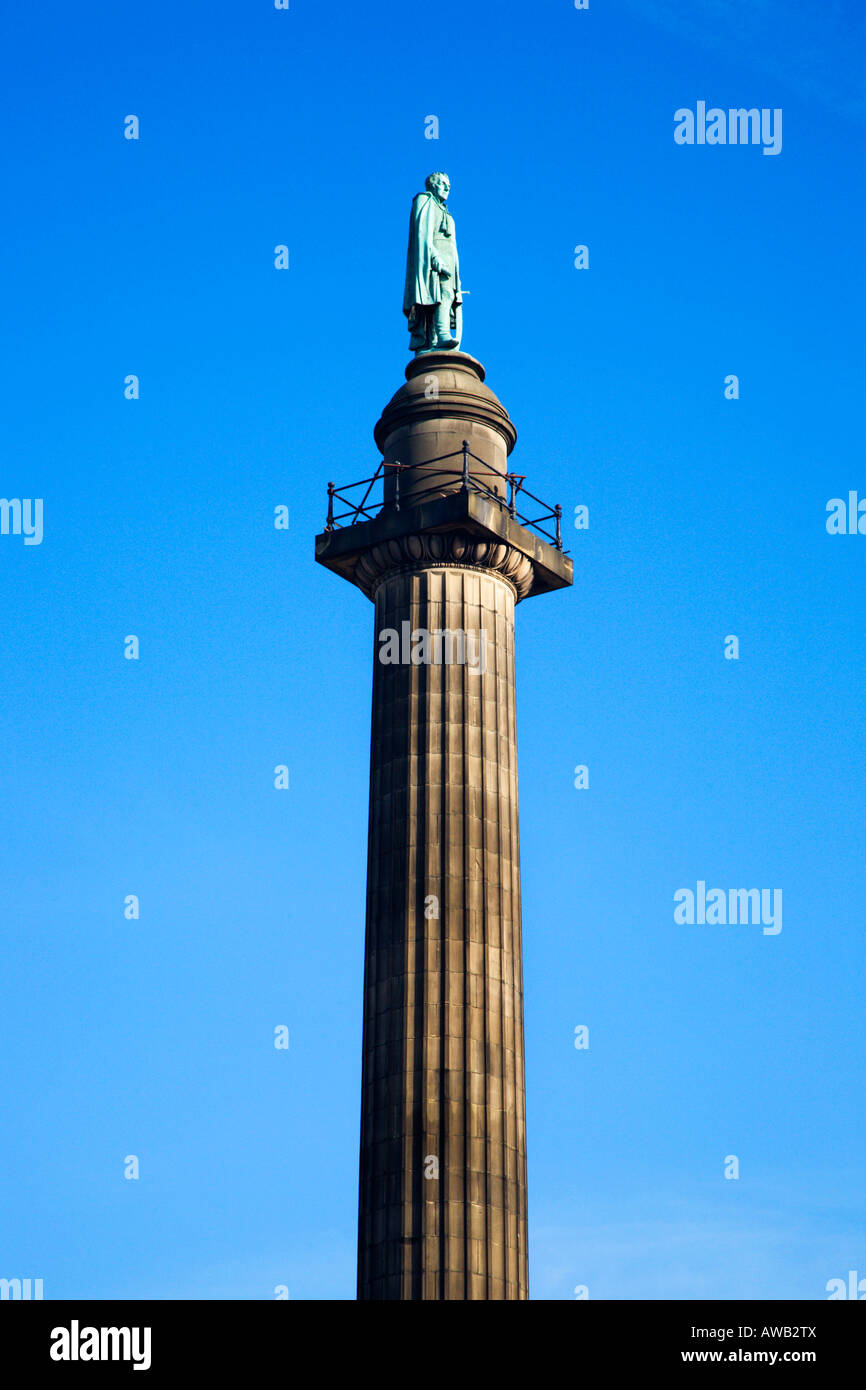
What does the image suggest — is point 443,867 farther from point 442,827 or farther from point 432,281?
point 432,281

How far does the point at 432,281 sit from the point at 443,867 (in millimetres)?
17978

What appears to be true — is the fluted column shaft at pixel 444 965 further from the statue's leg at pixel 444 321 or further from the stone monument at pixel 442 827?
the statue's leg at pixel 444 321

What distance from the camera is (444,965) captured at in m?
46.0

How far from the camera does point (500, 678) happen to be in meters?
50.1

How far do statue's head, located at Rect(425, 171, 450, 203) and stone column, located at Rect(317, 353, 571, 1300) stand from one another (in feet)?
18.3

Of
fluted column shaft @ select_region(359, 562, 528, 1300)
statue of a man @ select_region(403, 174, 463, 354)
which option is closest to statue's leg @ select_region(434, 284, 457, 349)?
statue of a man @ select_region(403, 174, 463, 354)

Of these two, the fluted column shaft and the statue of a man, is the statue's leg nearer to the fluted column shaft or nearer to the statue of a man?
the statue of a man

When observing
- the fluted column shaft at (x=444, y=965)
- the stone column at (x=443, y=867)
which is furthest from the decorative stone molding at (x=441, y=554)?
the fluted column shaft at (x=444, y=965)

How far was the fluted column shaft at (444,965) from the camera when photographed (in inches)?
1719

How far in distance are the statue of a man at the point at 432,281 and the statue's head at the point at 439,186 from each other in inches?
19.4

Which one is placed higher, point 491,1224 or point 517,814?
point 517,814
